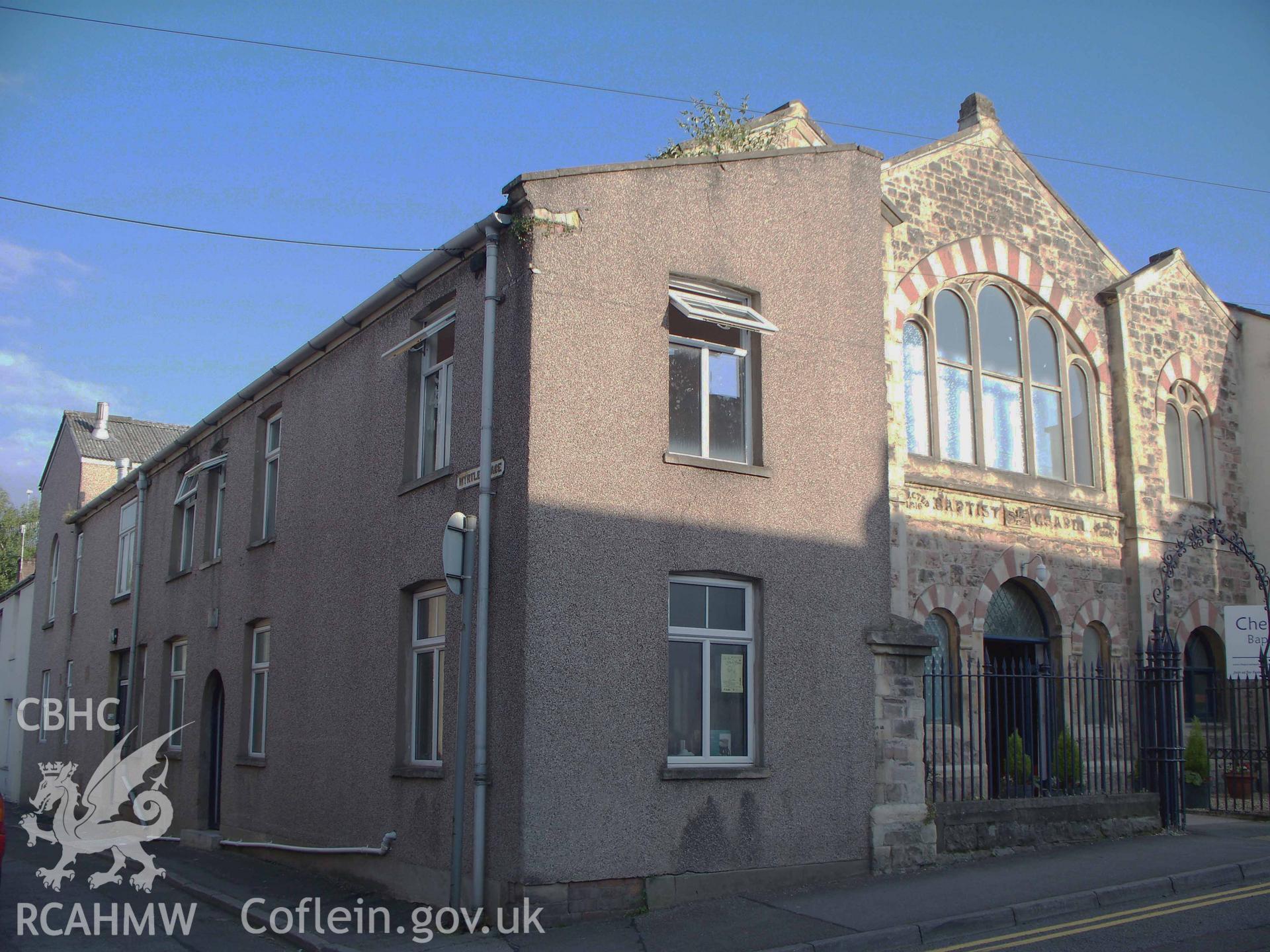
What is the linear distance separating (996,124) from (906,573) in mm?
7260

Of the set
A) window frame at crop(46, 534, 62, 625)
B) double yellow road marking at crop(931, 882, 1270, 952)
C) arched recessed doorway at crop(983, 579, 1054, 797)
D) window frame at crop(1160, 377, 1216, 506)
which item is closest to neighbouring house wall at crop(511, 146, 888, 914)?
double yellow road marking at crop(931, 882, 1270, 952)

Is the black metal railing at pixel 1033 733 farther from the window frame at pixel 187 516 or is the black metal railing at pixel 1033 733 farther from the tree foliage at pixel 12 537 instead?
the tree foliage at pixel 12 537

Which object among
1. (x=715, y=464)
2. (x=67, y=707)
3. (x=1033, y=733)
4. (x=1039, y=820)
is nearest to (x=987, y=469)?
(x=1033, y=733)

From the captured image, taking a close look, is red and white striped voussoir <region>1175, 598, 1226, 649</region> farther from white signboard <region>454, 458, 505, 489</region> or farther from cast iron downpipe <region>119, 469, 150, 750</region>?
cast iron downpipe <region>119, 469, 150, 750</region>

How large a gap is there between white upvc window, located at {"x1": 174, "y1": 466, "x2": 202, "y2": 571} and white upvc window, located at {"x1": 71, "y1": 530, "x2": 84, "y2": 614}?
776 cm

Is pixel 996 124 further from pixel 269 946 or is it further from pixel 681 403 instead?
pixel 269 946

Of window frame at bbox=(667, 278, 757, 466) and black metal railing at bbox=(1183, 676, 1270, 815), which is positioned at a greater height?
window frame at bbox=(667, 278, 757, 466)

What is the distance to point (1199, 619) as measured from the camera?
18297 millimetres

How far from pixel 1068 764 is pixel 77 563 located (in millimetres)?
22260

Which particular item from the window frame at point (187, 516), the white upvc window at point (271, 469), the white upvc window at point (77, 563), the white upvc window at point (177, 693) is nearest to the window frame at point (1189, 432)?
the white upvc window at point (271, 469)

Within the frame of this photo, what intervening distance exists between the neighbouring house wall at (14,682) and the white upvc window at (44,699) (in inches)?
33.8

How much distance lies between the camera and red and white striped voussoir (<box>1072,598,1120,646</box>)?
16.7 meters

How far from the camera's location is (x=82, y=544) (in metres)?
27.2

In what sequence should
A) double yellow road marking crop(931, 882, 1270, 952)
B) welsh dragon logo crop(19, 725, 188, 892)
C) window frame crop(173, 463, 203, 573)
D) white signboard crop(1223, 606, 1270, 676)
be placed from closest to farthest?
double yellow road marking crop(931, 882, 1270, 952) → welsh dragon logo crop(19, 725, 188, 892) → white signboard crop(1223, 606, 1270, 676) → window frame crop(173, 463, 203, 573)
